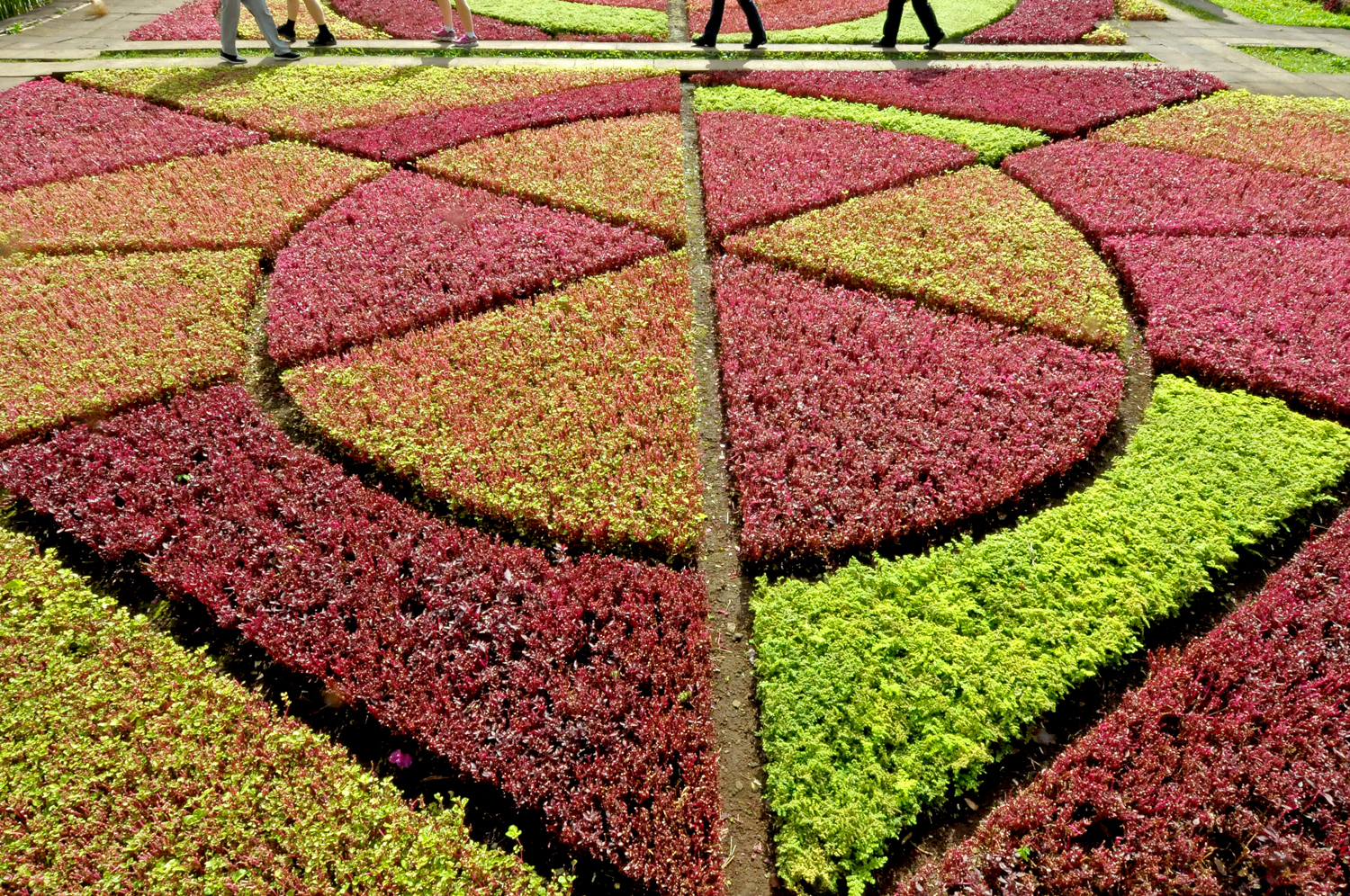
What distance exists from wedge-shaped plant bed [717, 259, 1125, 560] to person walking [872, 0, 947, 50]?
9.77 metres

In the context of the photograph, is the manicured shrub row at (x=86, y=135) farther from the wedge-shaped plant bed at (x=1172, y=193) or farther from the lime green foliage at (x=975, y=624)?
the wedge-shaped plant bed at (x=1172, y=193)

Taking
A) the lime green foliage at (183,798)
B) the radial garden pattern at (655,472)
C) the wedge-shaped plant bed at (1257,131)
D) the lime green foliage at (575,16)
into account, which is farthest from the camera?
the lime green foliage at (575,16)

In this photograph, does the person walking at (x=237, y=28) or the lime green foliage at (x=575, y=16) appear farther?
the lime green foliage at (x=575, y=16)

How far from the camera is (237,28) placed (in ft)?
44.0

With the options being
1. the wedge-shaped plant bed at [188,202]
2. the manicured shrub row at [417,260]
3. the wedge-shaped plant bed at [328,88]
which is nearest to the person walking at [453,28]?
the wedge-shaped plant bed at [328,88]

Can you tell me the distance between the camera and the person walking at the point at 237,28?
42.8 ft

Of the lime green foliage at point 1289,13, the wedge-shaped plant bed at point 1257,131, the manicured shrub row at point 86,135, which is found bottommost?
the wedge-shaped plant bed at point 1257,131

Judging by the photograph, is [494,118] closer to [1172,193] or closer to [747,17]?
[747,17]

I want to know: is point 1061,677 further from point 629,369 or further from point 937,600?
point 629,369

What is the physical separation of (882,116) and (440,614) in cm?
1035

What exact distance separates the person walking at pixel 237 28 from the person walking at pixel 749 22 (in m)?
7.53

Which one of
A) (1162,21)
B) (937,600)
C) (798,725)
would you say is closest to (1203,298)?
(937,600)

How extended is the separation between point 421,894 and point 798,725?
77.5 inches

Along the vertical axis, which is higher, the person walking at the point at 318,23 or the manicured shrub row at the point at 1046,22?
the person walking at the point at 318,23
